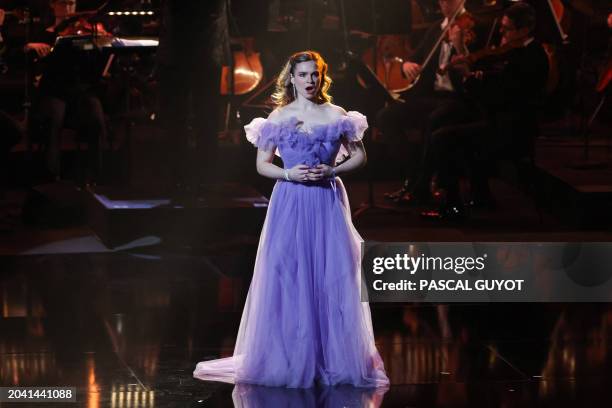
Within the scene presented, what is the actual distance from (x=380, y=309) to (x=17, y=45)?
141 inches

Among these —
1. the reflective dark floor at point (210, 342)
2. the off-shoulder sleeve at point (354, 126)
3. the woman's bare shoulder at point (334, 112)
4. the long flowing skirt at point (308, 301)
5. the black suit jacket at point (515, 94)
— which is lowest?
the reflective dark floor at point (210, 342)

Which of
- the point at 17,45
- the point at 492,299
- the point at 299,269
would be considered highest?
the point at 17,45

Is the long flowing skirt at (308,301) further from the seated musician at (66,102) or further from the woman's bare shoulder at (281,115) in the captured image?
the seated musician at (66,102)

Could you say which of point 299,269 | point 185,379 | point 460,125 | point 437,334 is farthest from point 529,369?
point 460,125

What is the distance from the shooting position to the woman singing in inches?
198

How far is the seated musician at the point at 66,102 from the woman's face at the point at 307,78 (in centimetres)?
400

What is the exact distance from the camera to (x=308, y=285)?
5070 millimetres

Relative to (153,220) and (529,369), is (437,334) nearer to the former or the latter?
(529,369)

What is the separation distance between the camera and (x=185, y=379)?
527cm

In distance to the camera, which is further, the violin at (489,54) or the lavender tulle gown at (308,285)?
the violin at (489,54)

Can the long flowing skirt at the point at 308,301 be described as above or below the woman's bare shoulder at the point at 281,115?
below

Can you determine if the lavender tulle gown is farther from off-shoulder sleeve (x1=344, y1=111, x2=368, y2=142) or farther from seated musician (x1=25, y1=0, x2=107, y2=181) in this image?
seated musician (x1=25, y1=0, x2=107, y2=181)

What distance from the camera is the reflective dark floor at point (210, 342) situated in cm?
501

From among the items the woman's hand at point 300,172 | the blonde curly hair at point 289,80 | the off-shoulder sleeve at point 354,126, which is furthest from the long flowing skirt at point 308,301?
the blonde curly hair at point 289,80
